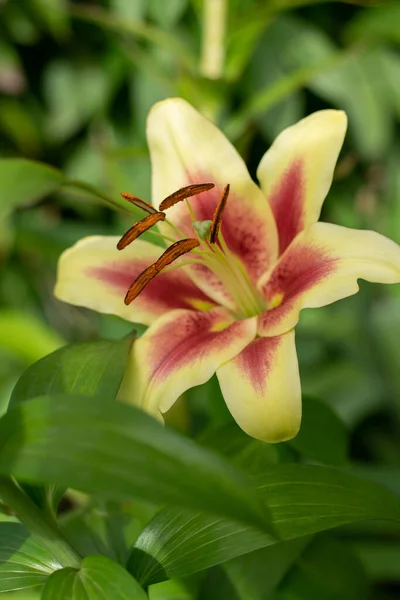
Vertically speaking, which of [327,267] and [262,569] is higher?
[327,267]

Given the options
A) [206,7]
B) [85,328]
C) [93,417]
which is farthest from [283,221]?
[85,328]

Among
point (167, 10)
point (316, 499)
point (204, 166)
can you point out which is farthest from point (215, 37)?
point (316, 499)

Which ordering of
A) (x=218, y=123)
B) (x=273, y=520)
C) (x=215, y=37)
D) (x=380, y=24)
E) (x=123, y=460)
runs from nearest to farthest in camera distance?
(x=123, y=460)
(x=273, y=520)
(x=215, y=37)
(x=218, y=123)
(x=380, y=24)

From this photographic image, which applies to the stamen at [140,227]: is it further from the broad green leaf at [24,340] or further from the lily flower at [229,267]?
the broad green leaf at [24,340]

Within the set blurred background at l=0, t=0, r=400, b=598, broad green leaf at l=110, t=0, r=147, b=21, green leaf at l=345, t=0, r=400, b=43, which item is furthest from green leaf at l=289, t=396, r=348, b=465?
broad green leaf at l=110, t=0, r=147, b=21

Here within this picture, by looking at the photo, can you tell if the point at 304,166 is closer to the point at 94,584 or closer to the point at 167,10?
the point at 94,584

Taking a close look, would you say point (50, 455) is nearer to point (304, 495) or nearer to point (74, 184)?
point (304, 495)

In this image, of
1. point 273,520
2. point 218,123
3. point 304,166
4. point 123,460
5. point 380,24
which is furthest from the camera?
point 380,24
